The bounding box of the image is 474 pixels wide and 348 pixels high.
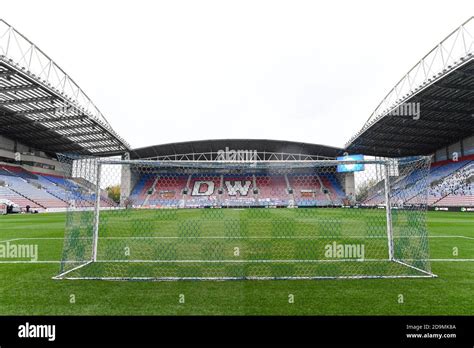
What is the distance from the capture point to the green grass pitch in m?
3.67

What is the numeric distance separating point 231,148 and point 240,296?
4137 centimetres

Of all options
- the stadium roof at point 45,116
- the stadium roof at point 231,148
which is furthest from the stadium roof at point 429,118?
the stadium roof at point 45,116

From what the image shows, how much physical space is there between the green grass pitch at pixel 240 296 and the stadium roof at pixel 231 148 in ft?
124

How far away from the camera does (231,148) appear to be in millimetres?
45156

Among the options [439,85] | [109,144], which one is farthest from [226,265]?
[109,144]

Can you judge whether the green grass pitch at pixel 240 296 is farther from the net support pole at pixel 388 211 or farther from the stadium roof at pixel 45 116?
the stadium roof at pixel 45 116

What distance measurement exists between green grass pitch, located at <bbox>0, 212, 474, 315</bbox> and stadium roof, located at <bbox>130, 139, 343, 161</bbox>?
37.9 m

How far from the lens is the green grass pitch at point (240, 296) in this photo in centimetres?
367

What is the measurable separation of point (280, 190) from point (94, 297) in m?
31.7

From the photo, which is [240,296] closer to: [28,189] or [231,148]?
[28,189]

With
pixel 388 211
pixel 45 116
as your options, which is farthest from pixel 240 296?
pixel 45 116

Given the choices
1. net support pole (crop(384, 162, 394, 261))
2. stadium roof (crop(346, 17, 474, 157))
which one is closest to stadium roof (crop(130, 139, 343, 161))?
stadium roof (crop(346, 17, 474, 157))

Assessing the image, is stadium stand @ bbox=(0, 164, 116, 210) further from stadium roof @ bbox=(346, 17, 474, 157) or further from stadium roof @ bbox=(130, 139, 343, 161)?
stadium roof @ bbox=(346, 17, 474, 157)

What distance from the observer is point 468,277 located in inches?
201
